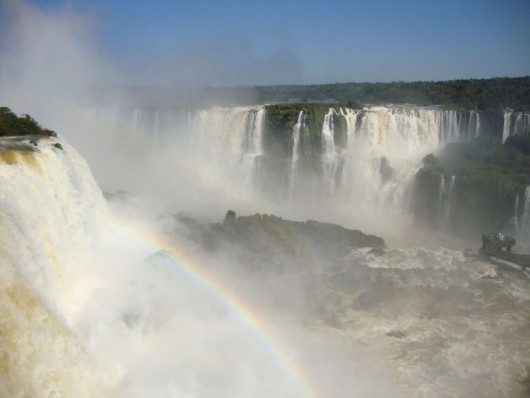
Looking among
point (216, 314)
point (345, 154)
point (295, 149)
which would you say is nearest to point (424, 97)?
point (345, 154)

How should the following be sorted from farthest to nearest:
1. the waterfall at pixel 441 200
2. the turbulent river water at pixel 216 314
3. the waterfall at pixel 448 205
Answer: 1. the waterfall at pixel 441 200
2. the waterfall at pixel 448 205
3. the turbulent river water at pixel 216 314

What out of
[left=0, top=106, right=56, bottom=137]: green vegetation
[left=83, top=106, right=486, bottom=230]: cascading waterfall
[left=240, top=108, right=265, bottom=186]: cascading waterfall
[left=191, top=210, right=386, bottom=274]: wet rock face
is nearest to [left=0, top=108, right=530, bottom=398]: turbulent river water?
[left=191, top=210, right=386, bottom=274]: wet rock face

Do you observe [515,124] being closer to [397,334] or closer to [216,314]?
[397,334]

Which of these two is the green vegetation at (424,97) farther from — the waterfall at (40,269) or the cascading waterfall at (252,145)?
the waterfall at (40,269)

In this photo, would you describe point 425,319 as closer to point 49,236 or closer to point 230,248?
point 230,248

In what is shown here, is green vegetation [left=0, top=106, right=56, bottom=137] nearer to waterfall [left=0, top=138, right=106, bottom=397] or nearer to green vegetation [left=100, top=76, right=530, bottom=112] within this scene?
waterfall [left=0, top=138, right=106, bottom=397]

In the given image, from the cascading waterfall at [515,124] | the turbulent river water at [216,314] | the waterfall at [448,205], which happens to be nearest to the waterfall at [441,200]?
the waterfall at [448,205]
